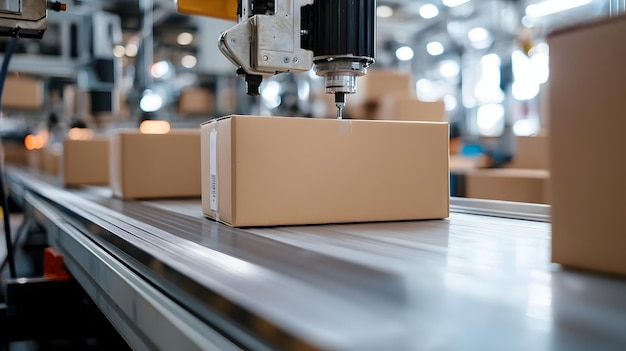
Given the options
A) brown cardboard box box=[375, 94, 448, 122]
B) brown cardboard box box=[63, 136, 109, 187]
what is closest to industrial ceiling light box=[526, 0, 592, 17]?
brown cardboard box box=[375, 94, 448, 122]

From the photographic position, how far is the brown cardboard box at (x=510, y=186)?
2.28 metres

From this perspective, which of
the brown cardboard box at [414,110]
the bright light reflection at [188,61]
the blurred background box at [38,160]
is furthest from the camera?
the bright light reflection at [188,61]

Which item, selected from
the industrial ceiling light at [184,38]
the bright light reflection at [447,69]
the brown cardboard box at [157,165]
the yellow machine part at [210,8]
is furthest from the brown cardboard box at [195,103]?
the yellow machine part at [210,8]

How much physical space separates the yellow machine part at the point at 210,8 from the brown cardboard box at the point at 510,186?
1361 mm

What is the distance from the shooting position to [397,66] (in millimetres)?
7664

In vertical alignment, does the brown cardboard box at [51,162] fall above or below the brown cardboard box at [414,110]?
below

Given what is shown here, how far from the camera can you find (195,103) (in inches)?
253

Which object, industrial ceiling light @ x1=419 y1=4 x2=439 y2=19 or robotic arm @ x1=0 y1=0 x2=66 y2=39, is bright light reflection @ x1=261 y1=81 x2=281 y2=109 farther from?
robotic arm @ x1=0 y1=0 x2=66 y2=39

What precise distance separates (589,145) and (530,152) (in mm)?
2410

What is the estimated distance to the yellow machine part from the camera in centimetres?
139

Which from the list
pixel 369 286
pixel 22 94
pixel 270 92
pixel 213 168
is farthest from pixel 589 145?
pixel 270 92

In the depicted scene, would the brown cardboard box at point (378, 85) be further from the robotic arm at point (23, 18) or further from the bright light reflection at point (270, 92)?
the robotic arm at point (23, 18)

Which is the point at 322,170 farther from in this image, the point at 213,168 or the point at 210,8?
the point at 210,8

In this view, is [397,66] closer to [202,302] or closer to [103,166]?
[103,166]
